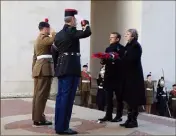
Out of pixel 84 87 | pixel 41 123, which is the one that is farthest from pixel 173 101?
pixel 41 123

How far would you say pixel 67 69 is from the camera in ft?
19.6

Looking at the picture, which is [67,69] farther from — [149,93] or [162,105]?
[162,105]

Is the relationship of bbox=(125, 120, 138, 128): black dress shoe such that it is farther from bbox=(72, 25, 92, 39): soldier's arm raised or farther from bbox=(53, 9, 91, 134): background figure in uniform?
bbox=(72, 25, 92, 39): soldier's arm raised

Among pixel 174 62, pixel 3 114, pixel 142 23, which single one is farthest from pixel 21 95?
pixel 174 62

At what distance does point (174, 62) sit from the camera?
16.9 metres

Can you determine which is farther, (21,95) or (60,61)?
(21,95)

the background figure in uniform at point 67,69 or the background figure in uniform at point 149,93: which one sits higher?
the background figure in uniform at point 67,69

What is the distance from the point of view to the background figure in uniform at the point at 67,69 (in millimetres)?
5980

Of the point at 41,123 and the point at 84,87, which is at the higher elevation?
the point at 41,123

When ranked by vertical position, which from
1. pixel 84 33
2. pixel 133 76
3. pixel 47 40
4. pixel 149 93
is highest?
pixel 84 33

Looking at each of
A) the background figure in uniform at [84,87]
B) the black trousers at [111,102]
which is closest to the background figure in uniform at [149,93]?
the background figure in uniform at [84,87]

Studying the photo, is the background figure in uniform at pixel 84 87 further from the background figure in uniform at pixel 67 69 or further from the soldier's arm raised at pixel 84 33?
the soldier's arm raised at pixel 84 33

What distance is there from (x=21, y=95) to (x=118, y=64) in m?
7.07

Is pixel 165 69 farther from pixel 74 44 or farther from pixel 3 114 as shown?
pixel 74 44
